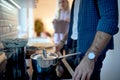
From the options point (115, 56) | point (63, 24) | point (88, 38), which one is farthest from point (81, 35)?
point (63, 24)

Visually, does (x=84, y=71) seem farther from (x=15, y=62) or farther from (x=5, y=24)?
(x=5, y=24)

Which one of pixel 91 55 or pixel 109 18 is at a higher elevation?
pixel 109 18

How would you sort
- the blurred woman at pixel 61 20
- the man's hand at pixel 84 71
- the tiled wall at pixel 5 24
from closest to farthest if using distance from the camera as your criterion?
the man's hand at pixel 84 71 → the tiled wall at pixel 5 24 → the blurred woman at pixel 61 20

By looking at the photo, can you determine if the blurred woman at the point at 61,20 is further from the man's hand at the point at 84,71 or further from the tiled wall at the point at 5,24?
the man's hand at the point at 84,71

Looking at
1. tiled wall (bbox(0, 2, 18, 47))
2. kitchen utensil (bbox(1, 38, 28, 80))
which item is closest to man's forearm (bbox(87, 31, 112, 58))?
kitchen utensil (bbox(1, 38, 28, 80))

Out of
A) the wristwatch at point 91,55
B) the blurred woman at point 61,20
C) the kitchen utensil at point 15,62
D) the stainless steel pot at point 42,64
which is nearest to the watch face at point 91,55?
the wristwatch at point 91,55

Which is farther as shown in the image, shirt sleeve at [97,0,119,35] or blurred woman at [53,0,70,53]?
blurred woman at [53,0,70,53]

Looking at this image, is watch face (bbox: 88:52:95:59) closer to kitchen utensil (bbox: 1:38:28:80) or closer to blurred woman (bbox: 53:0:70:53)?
kitchen utensil (bbox: 1:38:28:80)

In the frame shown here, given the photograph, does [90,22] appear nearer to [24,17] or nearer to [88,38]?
[88,38]

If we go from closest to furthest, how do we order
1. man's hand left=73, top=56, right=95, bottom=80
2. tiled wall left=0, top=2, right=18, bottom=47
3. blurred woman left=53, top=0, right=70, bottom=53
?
1. man's hand left=73, top=56, right=95, bottom=80
2. tiled wall left=0, top=2, right=18, bottom=47
3. blurred woman left=53, top=0, right=70, bottom=53

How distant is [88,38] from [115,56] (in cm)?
70

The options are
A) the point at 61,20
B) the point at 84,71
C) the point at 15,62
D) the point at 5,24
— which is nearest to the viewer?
the point at 84,71

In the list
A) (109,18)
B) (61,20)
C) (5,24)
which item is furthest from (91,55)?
(61,20)

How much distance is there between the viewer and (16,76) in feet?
2.26
